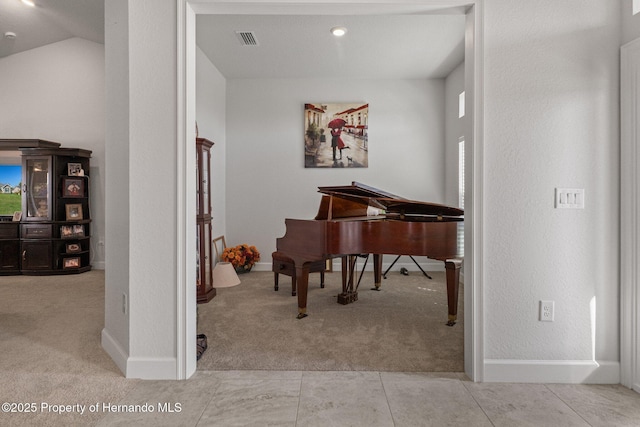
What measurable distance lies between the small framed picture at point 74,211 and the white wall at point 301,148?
210cm

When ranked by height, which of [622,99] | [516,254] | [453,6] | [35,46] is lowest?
[516,254]

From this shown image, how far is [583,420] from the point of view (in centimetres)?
173

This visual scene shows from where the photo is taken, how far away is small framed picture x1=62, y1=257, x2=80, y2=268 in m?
5.10

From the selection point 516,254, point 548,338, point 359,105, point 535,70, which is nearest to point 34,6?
point 359,105

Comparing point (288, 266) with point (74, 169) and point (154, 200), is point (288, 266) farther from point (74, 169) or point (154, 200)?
point (74, 169)

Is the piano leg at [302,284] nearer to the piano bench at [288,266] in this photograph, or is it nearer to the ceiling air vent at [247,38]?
the piano bench at [288,266]

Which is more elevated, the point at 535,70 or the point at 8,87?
the point at 8,87

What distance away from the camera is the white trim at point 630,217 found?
6.48ft

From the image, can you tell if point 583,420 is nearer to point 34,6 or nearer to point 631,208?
point 631,208

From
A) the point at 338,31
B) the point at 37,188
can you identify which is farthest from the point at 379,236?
the point at 37,188

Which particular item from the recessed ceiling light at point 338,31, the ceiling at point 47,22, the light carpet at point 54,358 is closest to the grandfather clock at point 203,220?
the light carpet at point 54,358

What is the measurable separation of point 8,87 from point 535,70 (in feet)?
22.1

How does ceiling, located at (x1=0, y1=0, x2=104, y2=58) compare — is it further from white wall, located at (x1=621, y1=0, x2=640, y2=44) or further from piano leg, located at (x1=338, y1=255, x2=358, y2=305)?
white wall, located at (x1=621, y1=0, x2=640, y2=44)

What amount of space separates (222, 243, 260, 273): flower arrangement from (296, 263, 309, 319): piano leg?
6.35 feet
